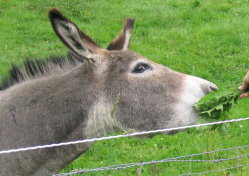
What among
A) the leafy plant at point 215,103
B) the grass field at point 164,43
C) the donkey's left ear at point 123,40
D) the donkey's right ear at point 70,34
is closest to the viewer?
the donkey's right ear at point 70,34

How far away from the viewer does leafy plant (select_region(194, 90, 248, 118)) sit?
12.3ft

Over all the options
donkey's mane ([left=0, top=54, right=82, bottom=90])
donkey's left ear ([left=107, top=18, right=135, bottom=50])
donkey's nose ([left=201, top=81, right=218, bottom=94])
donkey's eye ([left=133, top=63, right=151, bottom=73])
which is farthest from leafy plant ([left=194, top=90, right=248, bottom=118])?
donkey's mane ([left=0, top=54, right=82, bottom=90])

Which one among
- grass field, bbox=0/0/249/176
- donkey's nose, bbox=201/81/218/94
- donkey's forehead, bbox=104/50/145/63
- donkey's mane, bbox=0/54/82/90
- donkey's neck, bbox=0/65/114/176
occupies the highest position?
donkey's forehead, bbox=104/50/145/63

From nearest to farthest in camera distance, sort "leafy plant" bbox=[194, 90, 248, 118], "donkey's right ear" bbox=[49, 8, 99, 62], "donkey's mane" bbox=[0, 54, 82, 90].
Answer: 1. "donkey's right ear" bbox=[49, 8, 99, 62]
2. "leafy plant" bbox=[194, 90, 248, 118]
3. "donkey's mane" bbox=[0, 54, 82, 90]

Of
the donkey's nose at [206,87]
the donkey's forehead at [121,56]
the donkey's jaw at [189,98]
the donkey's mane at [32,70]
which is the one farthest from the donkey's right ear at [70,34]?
the donkey's nose at [206,87]

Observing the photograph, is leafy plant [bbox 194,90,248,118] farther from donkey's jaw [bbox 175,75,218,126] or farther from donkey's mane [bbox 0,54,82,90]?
donkey's mane [bbox 0,54,82,90]

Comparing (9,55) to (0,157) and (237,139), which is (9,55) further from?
(0,157)

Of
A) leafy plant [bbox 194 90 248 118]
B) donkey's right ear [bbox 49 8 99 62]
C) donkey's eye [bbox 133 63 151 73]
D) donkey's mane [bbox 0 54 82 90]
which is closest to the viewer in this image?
donkey's right ear [bbox 49 8 99 62]

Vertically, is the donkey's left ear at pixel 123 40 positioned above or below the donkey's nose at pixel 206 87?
above

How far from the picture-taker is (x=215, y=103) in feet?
12.6

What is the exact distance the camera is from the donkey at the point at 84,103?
3.66m

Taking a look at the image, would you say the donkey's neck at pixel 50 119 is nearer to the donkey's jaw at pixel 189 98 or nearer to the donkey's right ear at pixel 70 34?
the donkey's right ear at pixel 70 34

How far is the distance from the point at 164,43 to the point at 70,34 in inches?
234

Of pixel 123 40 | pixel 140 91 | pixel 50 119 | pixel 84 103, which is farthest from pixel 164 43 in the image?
pixel 50 119
